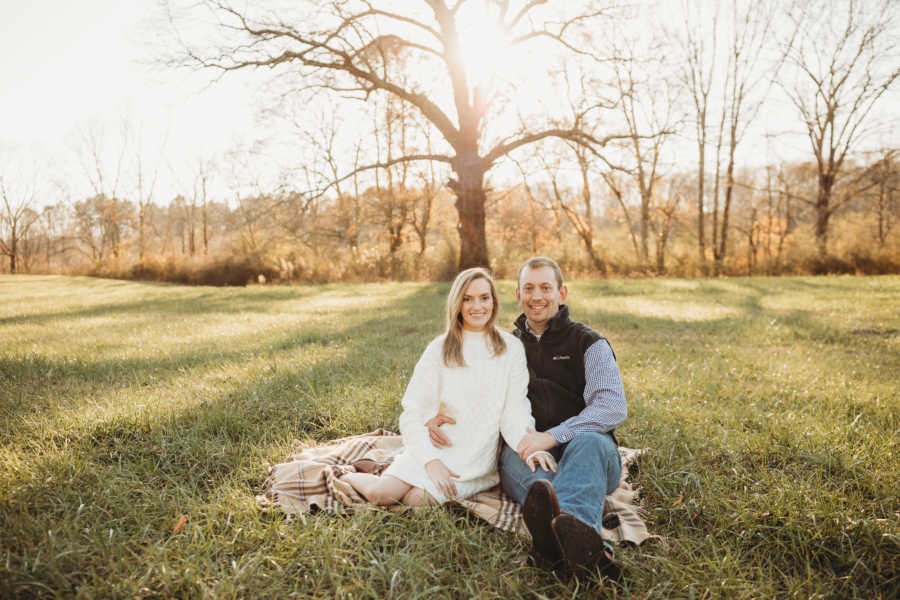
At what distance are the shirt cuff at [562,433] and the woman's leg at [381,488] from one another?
88 cm

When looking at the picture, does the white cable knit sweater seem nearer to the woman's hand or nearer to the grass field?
the woman's hand

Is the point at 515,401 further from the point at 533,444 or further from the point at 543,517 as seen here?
the point at 543,517

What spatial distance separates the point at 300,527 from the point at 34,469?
1.77m

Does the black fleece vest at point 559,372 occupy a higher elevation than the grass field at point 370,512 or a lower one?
higher

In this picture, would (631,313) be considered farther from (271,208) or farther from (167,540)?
(271,208)

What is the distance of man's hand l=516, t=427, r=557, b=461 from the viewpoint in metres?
2.49

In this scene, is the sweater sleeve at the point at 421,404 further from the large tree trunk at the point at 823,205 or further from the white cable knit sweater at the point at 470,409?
the large tree trunk at the point at 823,205

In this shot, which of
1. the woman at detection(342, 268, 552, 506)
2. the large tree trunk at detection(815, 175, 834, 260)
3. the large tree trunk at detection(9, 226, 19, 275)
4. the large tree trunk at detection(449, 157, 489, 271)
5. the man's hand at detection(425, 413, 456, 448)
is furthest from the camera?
the large tree trunk at detection(9, 226, 19, 275)

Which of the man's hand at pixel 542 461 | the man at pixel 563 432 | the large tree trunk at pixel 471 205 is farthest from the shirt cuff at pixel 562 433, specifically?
the large tree trunk at pixel 471 205

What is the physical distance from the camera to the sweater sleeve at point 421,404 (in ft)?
8.72

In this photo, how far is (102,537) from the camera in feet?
6.94

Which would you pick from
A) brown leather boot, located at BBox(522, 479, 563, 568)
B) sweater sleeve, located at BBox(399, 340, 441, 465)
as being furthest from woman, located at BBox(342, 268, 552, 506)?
brown leather boot, located at BBox(522, 479, 563, 568)

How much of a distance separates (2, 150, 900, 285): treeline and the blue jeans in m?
12.2

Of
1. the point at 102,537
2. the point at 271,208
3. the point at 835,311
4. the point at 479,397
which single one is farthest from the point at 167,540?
the point at 271,208
